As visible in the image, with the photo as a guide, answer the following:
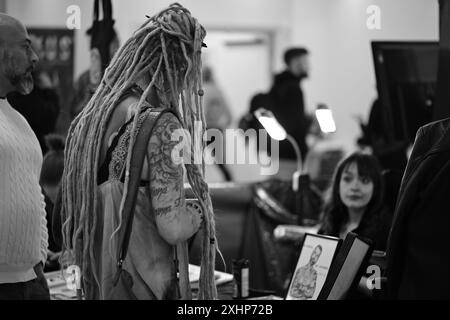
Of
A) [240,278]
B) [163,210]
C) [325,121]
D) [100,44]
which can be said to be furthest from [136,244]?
[325,121]

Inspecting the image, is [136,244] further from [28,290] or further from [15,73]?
[15,73]

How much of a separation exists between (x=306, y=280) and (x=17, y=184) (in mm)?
970

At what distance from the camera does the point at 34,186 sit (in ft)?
7.03

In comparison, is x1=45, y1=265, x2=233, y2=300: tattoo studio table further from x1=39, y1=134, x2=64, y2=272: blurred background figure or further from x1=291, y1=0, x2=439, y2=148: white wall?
x1=291, y1=0, x2=439, y2=148: white wall

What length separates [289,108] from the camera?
20.3 feet

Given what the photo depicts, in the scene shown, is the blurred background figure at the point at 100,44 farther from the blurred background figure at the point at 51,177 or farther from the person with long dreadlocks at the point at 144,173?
the person with long dreadlocks at the point at 144,173

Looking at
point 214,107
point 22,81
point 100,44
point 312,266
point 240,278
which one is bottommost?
point 240,278

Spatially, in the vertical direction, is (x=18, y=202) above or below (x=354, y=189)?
above

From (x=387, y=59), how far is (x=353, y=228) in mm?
759

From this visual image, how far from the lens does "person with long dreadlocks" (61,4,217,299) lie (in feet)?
6.29

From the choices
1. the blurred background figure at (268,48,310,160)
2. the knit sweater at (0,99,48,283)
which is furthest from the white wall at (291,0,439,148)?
the knit sweater at (0,99,48,283)
